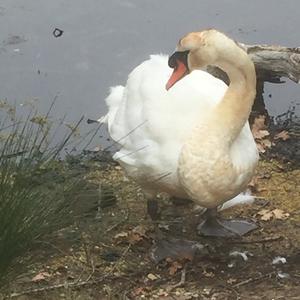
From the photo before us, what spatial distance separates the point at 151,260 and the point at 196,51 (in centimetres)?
100

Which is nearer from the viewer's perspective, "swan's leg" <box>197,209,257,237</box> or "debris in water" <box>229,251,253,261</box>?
"debris in water" <box>229,251,253,261</box>

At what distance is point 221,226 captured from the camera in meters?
4.48

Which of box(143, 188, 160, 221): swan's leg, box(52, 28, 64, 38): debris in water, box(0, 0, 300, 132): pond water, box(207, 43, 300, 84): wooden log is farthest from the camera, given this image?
box(52, 28, 64, 38): debris in water

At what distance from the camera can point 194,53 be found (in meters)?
3.98

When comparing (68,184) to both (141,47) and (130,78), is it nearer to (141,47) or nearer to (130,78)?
(130,78)

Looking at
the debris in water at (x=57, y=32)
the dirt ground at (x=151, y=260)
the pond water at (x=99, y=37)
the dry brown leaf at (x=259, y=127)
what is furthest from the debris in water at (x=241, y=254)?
the debris in water at (x=57, y=32)

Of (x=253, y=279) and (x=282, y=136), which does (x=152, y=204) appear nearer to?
(x=253, y=279)

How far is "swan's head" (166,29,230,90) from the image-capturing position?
3945mm

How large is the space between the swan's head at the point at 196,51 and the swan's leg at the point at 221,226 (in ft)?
2.68

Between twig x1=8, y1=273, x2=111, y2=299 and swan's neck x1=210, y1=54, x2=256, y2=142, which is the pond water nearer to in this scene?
swan's neck x1=210, y1=54, x2=256, y2=142

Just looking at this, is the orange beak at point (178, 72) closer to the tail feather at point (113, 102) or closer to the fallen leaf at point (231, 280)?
the tail feather at point (113, 102)

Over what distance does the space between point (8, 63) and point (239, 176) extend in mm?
2372

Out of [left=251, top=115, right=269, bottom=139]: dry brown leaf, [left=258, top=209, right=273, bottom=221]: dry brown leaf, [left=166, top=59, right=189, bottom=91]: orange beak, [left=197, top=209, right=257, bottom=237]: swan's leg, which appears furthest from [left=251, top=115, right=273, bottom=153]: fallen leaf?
[left=166, top=59, right=189, bottom=91]: orange beak

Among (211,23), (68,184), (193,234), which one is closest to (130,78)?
(193,234)
